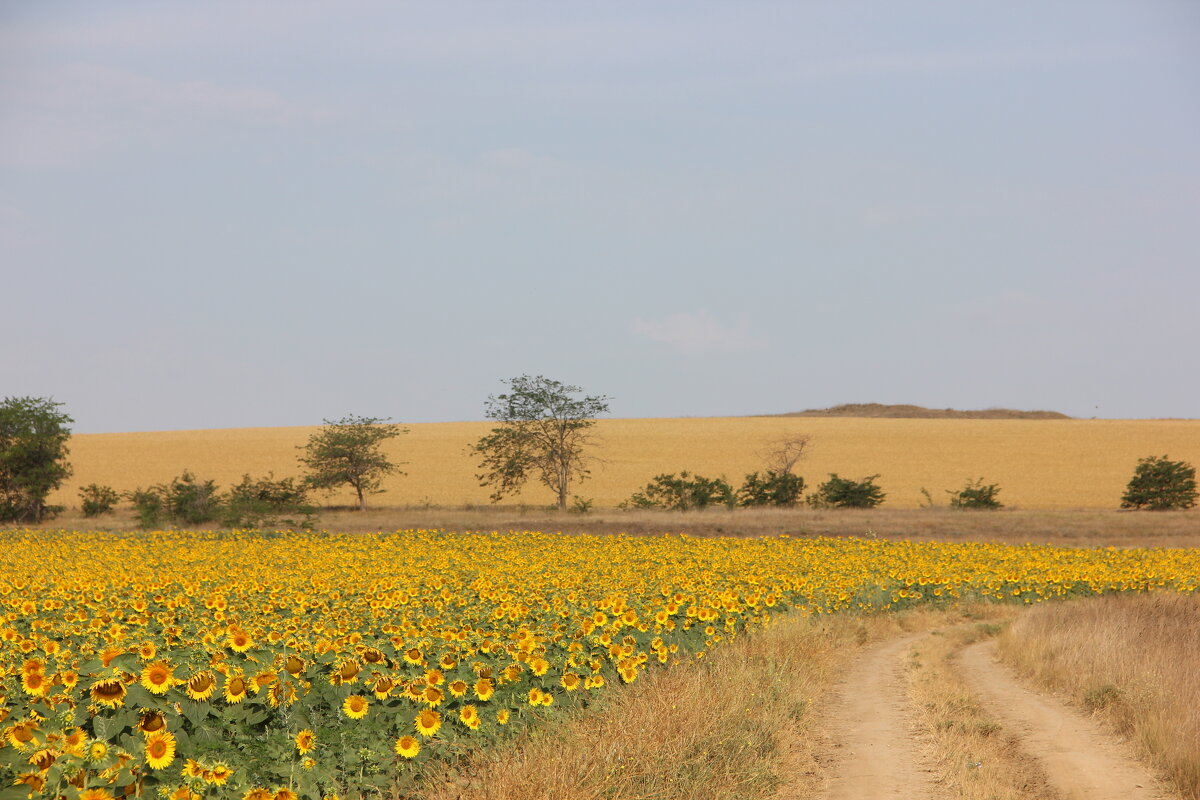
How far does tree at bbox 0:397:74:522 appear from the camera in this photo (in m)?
42.8

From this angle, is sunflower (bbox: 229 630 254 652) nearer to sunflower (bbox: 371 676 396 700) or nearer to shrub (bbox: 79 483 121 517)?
sunflower (bbox: 371 676 396 700)

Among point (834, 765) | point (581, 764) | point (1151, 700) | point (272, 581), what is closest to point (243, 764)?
point (581, 764)

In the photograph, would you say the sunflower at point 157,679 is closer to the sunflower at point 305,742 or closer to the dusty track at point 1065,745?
the sunflower at point 305,742

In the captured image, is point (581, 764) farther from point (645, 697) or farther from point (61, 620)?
point (61, 620)

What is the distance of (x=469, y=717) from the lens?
6.98 m

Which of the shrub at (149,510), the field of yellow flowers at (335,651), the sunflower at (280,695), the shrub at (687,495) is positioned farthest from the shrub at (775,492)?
the sunflower at (280,695)

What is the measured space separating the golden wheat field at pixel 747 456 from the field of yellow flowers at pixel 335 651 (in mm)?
38367

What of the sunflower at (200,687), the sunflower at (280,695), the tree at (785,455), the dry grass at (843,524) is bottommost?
the dry grass at (843,524)

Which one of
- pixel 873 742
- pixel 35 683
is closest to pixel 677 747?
pixel 873 742

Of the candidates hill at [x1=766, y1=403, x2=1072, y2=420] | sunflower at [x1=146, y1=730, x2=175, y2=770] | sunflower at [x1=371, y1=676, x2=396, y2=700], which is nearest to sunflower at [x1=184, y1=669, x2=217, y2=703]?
sunflower at [x1=146, y1=730, x2=175, y2=770]

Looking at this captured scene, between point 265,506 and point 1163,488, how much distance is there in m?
40.0

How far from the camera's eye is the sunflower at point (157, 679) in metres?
5.59

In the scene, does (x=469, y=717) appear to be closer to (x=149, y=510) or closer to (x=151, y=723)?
(x=151, y=723)

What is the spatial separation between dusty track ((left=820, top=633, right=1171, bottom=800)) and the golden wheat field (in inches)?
1766
